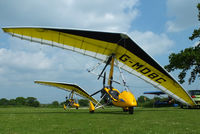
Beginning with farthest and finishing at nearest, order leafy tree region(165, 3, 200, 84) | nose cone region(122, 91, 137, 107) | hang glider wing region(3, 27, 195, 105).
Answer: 1. leafy tree region(165, 3, 200, 84)
2. hang glider wing region(3, 27, 195, 105)
3. nose cone region(122, 91, 137, 107)

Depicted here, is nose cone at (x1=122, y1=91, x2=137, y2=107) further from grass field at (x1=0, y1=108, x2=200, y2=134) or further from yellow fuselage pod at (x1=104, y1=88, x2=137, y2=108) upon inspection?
grass field at (x1=0, y1=108, x2=200, y2=134)

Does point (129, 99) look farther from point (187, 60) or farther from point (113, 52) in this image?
point (187, 60)

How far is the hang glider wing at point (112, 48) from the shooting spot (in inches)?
474

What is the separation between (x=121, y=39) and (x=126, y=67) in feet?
15.5

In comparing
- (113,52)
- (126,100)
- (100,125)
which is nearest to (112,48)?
(113,52)

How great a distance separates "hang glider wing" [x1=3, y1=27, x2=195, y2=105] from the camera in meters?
12.0

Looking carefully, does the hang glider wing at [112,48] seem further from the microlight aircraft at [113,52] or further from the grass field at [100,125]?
the grass field at [100,125]

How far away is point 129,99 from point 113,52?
4.46m

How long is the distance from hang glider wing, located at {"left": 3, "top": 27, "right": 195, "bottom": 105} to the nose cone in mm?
2991

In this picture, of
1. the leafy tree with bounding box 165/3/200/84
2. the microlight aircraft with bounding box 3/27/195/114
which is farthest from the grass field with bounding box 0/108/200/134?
the leafy tree with bounding box 165/3/200/84

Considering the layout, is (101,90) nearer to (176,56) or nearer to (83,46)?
(83,46)

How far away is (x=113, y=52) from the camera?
14.3 m

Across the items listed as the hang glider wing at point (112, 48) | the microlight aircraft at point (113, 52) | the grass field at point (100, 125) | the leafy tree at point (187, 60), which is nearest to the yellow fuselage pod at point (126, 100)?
the microlight aircraft at point (113, 52)

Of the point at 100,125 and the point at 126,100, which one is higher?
the point at 126,100
